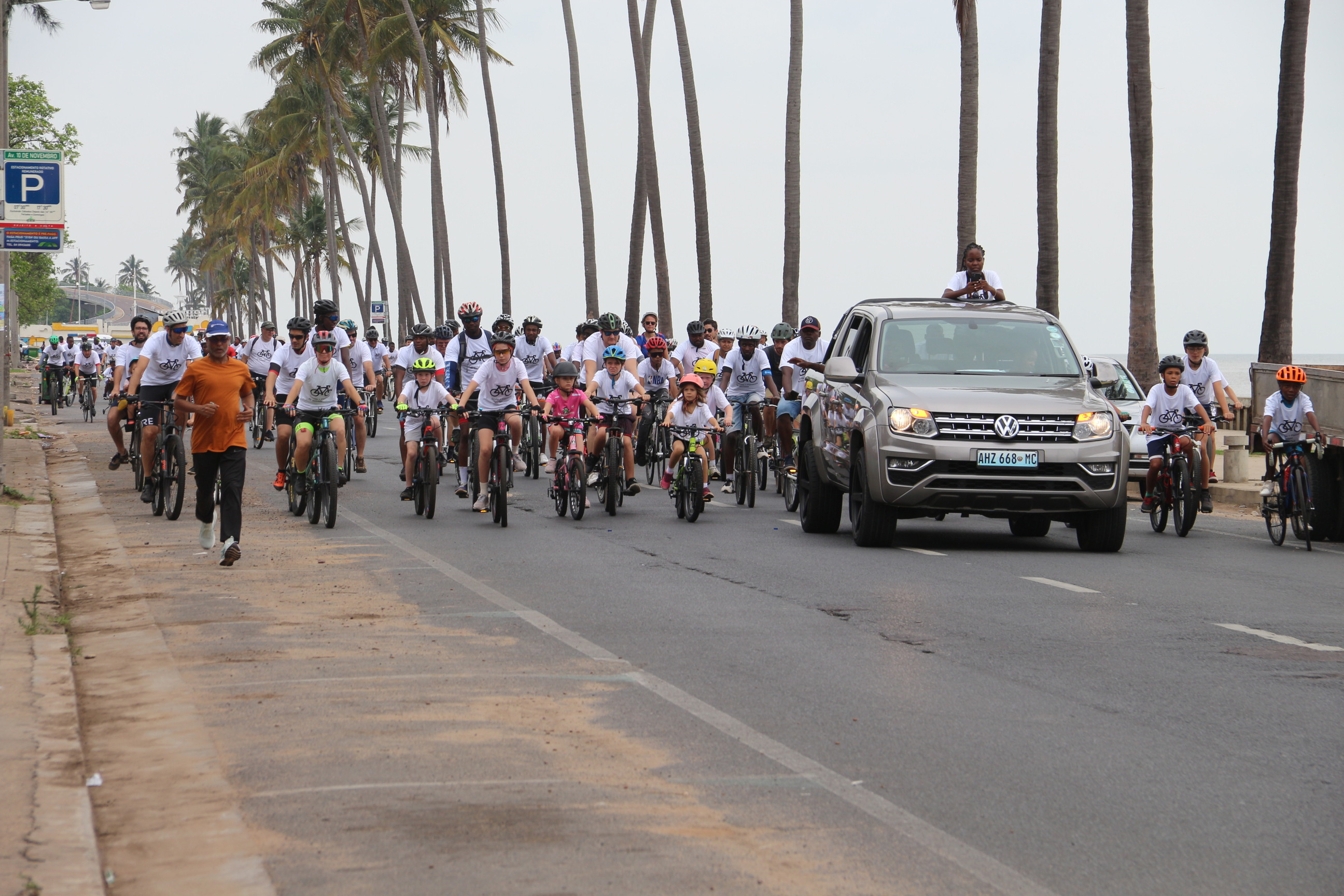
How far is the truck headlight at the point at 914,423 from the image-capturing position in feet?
47.1

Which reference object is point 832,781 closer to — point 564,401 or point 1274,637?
point 1274,637

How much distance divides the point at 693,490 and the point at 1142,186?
43.5 feet

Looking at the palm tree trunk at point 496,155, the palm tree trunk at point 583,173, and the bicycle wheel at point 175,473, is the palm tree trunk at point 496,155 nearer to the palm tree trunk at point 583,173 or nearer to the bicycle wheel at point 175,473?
the palm tree trunk at point 583,173

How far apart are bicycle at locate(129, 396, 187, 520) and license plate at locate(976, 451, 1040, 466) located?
26.0 ft

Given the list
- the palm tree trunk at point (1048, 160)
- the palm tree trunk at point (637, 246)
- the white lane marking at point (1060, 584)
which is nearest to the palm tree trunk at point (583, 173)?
the palm tree trunk at point (637, 246)

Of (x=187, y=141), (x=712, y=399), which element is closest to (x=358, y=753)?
(x=712, y=399)

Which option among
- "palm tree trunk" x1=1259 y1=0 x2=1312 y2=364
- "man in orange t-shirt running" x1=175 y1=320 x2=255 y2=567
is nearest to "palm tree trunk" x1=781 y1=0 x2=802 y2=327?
"palm tree trunk" x1=1259 y1=0 x2=1312 y2=364

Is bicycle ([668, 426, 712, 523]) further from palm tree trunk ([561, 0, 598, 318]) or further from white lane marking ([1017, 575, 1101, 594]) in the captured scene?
palm tree trunk ([561, 0, 598, 318])

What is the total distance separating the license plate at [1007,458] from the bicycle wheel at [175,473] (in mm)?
Result: 7916

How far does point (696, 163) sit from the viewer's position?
147ft

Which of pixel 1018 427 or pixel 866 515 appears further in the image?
pixel 866 515

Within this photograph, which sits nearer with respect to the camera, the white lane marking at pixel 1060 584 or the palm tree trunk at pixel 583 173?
the white lane marking at pixel 1060 584

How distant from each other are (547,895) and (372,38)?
6094cm

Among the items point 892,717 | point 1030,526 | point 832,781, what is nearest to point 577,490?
point 1030,526
